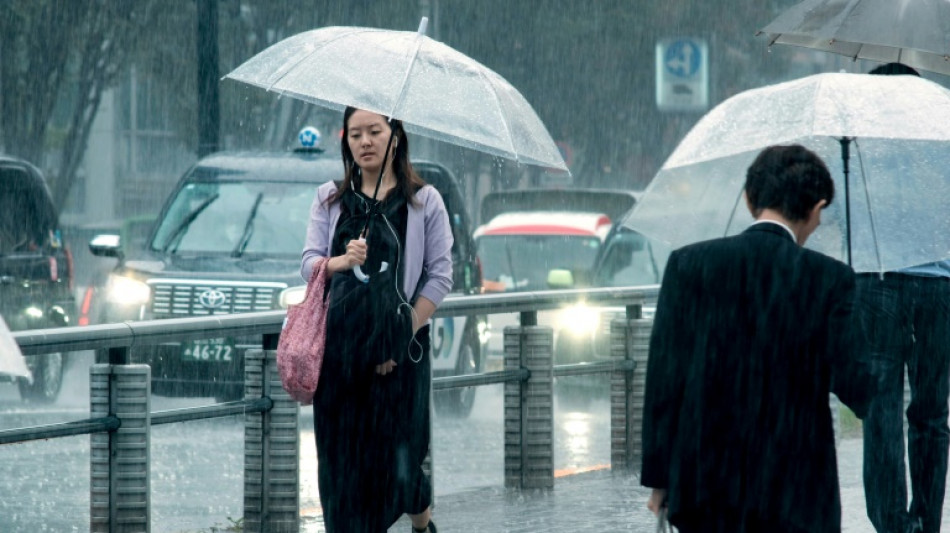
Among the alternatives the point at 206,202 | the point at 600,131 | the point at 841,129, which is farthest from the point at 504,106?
the point at 600,131

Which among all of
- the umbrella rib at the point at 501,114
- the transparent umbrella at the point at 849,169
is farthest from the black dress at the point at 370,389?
the transparent umbrella at the point at 849,169

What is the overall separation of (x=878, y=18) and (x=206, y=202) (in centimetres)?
760

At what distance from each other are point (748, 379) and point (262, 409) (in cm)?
360

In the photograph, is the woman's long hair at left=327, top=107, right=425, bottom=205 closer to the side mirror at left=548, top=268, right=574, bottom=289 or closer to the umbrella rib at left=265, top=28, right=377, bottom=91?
the umbrella rib at left=265, top=28, right=377, bottom=91

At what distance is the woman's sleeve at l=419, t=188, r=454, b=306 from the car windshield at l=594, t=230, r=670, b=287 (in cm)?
1114

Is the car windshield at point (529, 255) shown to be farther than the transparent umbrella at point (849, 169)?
Yes

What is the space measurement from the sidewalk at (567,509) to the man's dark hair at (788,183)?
11.7ft

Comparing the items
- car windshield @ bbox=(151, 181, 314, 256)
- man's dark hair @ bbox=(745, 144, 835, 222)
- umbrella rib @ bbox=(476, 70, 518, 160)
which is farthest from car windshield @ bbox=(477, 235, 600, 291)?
man's dark hair @ bbox=(745, 144, 835, 222)

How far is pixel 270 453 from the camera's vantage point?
7.58 m

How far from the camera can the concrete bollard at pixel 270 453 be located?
7.55m

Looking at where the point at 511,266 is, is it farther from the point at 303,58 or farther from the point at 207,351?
the point at 303,58

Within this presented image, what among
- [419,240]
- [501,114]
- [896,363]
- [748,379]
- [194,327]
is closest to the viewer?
[748,379]

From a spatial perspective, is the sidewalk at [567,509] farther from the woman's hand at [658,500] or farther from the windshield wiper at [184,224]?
the windshield wiper at [184,224]

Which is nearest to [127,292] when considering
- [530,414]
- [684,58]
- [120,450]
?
[530,414]
